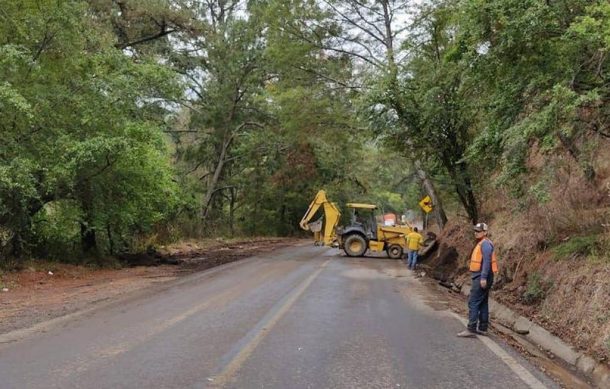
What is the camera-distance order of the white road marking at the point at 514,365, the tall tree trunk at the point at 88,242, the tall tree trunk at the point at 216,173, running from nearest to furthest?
the white road marking at the point at 514,365 → the tall tree trunk at the point at 88,242 → the tall tree trunk at the point at 216,173

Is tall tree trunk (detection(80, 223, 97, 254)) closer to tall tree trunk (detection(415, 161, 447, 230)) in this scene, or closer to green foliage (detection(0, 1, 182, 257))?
green foliage (detection(0, 1, 182, 257))

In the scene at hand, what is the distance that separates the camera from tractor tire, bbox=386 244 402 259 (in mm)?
24062

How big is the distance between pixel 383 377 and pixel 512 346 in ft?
8.48

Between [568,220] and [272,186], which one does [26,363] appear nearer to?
[568,220]

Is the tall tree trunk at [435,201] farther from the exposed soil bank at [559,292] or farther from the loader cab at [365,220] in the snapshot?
the exposed soil bank at [559,292]

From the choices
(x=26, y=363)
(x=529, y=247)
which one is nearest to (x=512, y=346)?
(x=529, y=247)

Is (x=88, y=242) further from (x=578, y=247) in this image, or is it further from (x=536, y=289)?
(x=578, y=247)

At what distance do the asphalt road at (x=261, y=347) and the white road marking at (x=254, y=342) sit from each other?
1 cm

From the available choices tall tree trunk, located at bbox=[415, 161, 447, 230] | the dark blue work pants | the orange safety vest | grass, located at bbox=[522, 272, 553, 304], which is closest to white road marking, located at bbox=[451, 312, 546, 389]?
the dark blue work pants

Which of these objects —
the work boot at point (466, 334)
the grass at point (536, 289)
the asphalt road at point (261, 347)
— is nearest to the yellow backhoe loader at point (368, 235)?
the asphalt road at point (261, 347)

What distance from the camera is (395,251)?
2414 cm

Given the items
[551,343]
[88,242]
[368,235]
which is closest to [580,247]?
[551,343]

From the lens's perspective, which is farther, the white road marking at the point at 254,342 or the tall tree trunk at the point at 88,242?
the tall tree trunk at the point at 88,242

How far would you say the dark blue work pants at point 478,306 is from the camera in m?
8.12
